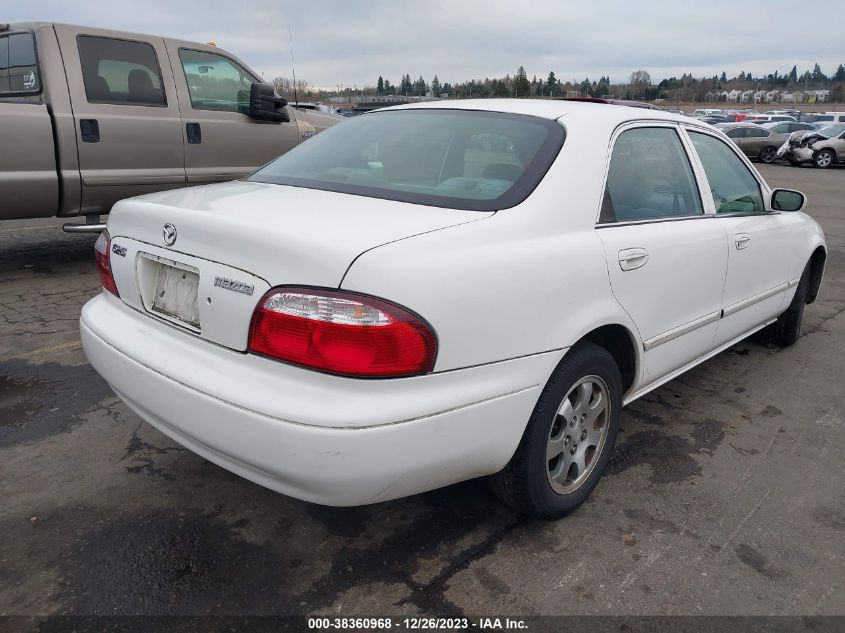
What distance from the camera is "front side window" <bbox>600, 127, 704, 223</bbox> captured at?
275cm

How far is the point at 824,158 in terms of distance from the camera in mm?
22797

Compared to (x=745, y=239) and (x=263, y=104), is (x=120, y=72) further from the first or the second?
(x=745, y=239)

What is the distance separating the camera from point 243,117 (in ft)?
22.8

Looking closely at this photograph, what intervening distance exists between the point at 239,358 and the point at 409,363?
54 centimetres

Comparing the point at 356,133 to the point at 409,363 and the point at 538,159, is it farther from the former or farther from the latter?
the point at 409,363

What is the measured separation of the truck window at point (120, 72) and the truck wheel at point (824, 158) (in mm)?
22915

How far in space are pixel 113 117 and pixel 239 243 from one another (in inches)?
184

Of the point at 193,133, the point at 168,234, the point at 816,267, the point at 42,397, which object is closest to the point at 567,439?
the point at 168,234

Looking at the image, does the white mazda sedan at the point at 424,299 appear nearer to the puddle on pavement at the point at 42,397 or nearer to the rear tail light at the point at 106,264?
the rear tail light at the point at 106,264

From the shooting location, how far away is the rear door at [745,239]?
347 centimetres

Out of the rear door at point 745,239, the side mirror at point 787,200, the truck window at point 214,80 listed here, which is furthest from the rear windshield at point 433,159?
the truck window at point 214,80

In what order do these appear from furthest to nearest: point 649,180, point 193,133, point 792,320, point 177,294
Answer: point 193,133 → point 792,320 → point 649,180 → point 177,294

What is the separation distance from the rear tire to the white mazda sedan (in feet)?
5.12

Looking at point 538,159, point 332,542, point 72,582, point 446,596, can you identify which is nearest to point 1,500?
point 72,582
